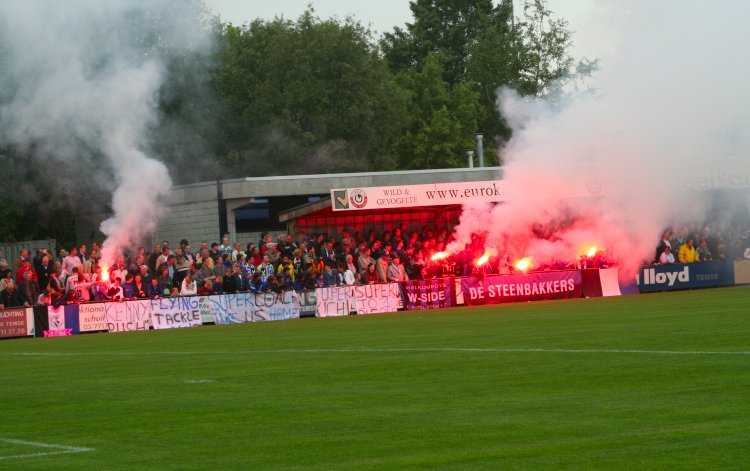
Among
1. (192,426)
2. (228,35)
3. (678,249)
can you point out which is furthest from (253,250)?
(228,35)

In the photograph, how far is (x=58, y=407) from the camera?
14.9m

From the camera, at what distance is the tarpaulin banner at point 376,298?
124 feet

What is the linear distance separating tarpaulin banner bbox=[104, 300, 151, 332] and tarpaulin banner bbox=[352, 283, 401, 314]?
19.6 ft

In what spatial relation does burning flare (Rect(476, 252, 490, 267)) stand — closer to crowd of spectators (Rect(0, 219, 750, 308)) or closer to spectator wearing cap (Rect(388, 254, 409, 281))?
crowd of spectators (Rect(0, 219, 750, 308))

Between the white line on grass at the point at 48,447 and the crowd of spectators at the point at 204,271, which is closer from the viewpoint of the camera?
the white line on grass at the point at 48,447

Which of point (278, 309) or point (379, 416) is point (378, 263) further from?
point (379, 416)

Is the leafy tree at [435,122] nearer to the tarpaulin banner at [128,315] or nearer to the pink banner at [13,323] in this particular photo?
the tarpaulin banner at [128,315]

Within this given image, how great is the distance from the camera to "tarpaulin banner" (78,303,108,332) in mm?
34594

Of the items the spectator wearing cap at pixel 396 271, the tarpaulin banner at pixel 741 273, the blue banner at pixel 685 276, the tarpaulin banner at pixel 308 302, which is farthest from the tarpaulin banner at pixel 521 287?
the tarpaulin banner at pixel 741 273

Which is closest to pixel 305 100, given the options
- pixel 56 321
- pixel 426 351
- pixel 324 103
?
pixel 324 103

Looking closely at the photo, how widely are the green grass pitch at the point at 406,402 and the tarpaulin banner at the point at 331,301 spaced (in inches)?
488

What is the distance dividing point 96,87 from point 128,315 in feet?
28.0

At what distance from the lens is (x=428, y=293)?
38688mm

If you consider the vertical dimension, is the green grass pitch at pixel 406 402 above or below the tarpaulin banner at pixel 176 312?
below
